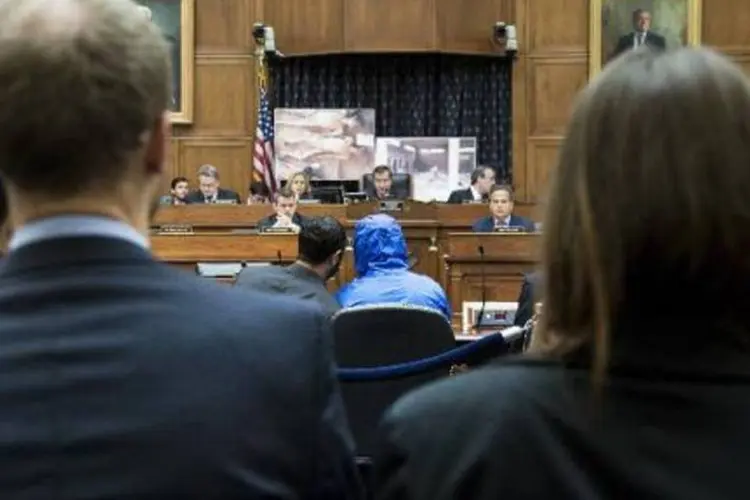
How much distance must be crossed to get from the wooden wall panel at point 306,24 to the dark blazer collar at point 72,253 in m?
12.3

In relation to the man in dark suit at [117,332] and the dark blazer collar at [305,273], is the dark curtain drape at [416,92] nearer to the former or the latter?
the dark blazer collar at [305,273]

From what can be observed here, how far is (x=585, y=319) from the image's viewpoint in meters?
1.24

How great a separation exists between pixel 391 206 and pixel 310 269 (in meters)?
4.75

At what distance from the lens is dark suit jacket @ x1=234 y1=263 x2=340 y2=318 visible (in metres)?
5.36

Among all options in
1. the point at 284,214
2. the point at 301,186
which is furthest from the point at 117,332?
the point at 301,186

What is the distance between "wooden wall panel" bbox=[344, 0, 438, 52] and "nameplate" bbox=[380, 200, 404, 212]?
3.27 m

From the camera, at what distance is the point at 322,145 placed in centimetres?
1329

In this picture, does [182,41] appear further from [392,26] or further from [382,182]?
[382,182]

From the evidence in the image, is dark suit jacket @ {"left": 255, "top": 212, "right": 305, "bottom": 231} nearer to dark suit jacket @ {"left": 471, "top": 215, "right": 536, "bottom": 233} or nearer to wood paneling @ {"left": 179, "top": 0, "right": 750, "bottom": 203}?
dark suit jacket @ {"left": 471, "top": 215, "right": 536, "bottom": 233}

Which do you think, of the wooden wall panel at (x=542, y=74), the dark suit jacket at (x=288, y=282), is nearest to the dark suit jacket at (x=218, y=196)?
the wooden wall panel at (x=542, y=74)

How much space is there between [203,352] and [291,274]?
4359 millimetres

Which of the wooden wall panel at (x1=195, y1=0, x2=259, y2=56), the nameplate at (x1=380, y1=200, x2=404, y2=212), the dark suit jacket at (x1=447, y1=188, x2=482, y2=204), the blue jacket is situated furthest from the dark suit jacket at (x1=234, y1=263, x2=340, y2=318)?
the wooden wall panel at (x1=195, y1=0, x2=259, y2=56)

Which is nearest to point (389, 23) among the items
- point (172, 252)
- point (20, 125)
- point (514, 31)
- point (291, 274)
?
point (514, 31)

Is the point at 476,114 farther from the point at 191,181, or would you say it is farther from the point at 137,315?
the point at 137,315
